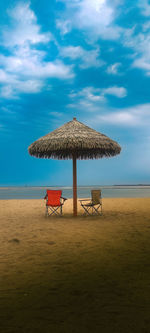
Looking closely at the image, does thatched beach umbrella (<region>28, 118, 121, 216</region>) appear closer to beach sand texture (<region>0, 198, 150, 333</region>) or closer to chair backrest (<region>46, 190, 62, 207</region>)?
chair backrest (<region>46, 190, 62, 207</region>)

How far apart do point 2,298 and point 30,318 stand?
505 millimetres

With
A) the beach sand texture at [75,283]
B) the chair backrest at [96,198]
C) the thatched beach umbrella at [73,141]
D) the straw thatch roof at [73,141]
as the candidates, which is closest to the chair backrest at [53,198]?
the thatched beach umbrella at [73,141]

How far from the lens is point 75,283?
265 cm

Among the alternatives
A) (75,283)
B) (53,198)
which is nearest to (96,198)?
(53,198)

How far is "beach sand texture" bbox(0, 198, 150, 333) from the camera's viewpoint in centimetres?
191

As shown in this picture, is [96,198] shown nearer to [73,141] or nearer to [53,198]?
[53,198]

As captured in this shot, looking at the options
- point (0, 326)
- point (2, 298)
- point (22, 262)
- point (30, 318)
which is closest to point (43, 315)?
point (30, 318)

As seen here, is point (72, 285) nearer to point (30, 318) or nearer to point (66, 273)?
point (66, 273)

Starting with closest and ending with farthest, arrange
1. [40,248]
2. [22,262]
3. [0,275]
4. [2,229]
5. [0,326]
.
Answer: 1. [0,326]
2. [0,275]
3. [22,262]
4. [40,248]
5. [2,229]

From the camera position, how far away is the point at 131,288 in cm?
250

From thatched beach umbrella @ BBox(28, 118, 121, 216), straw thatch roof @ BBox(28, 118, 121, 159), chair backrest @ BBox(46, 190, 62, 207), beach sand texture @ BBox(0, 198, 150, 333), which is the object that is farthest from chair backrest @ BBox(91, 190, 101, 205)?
beach sand texture @ BBox(0, 198, 150, 333)

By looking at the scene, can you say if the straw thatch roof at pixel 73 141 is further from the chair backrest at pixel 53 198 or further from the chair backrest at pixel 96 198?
Result: the chair backrest at pixel 96 198

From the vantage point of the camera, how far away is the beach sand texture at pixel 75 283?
191cm

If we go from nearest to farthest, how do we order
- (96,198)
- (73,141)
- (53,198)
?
(73,141)
(53,198)
(96,198)
